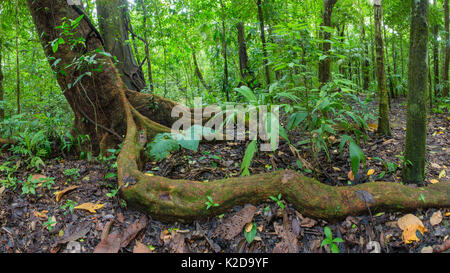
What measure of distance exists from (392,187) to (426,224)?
380mm

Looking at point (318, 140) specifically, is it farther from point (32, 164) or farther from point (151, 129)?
point (32, 164)

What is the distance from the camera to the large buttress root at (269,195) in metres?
2.38

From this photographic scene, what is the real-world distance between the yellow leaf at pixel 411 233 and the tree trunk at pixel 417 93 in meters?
0.69

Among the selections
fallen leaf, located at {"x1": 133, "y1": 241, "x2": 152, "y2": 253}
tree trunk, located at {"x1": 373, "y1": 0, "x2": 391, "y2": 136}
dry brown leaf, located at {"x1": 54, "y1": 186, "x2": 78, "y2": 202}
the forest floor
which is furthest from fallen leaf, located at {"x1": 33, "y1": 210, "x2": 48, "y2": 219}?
tree trunk, located at {"x1": 373, "y1": 0, "x2": 391, "y2": 136}

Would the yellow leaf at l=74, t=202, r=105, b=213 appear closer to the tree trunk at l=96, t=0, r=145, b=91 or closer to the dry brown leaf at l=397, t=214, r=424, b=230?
the dry brown leaf at l=397, t=214, r=424, b=230

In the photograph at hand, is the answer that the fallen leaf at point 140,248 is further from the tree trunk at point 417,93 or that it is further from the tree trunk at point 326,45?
the tree trunk at point 326,45

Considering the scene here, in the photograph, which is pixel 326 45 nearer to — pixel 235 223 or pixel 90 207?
pixel 235 223

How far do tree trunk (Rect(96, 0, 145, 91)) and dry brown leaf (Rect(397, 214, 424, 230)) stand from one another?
4.82 metres

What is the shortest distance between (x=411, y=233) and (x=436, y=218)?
0.33 meters

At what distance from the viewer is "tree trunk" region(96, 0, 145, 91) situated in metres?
5.27

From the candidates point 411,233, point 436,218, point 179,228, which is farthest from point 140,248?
point 436,218

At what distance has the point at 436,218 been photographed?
2285 mm

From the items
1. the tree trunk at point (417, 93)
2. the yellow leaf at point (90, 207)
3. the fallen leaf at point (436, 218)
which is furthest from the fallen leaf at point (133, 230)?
the tree trunk at point (417, 93)

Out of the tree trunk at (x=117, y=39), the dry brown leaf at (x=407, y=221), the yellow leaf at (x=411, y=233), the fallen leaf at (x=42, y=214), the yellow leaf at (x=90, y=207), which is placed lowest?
the yellow leaf at (x=411, y=233)
